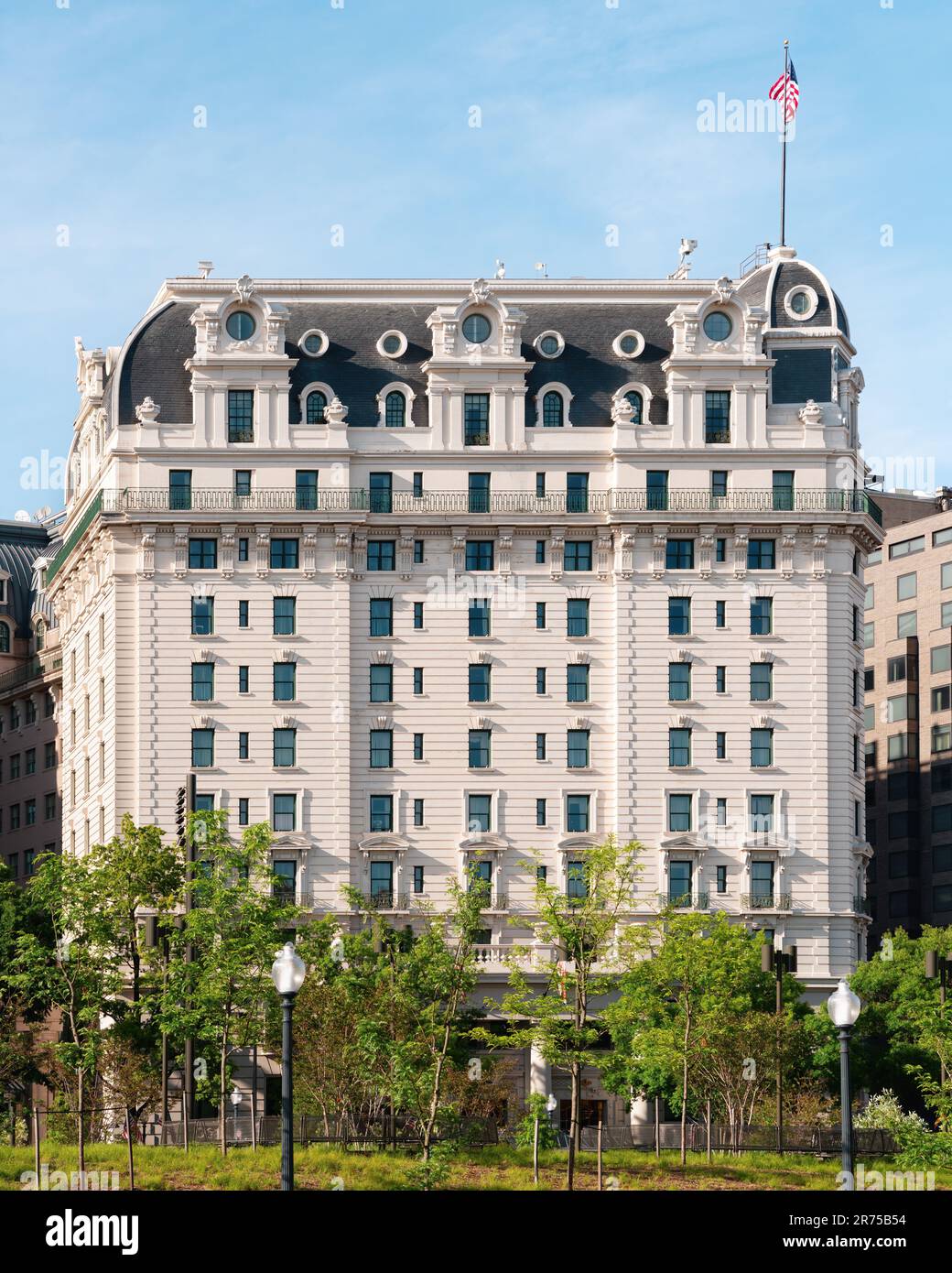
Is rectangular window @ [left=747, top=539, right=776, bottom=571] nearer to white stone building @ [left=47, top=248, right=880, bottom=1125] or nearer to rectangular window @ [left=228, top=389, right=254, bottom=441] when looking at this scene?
white stone building @ [left=47, top=248, right=880, bottom=1125]

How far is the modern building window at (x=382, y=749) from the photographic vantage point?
127 m

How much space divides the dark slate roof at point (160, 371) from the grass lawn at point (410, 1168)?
49409 millimetres

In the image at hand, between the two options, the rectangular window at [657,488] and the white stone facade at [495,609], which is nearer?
the white stone facade at [495,609]

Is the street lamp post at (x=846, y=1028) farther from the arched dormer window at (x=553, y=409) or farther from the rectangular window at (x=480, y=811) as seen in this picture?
the arched dormer window at (x=553, y=409)

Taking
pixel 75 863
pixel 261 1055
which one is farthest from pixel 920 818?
pixel 75 863

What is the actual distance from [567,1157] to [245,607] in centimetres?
4430

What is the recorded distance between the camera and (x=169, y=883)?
112312 mm

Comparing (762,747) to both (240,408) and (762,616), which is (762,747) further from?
(240,408)

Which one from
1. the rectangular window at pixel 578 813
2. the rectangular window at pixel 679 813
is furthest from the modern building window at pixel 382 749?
the rectangular window at pixel 679 813

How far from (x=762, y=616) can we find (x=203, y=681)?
89.1 feet

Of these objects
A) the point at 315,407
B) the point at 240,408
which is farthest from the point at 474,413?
the point at 240,408

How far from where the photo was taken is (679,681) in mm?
127312

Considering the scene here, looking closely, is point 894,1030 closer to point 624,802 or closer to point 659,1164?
point 624,802

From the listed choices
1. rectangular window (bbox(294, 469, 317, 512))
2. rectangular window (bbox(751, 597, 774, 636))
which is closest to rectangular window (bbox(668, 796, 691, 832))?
rectangular window (bbox(751, 597, 774, 636))
